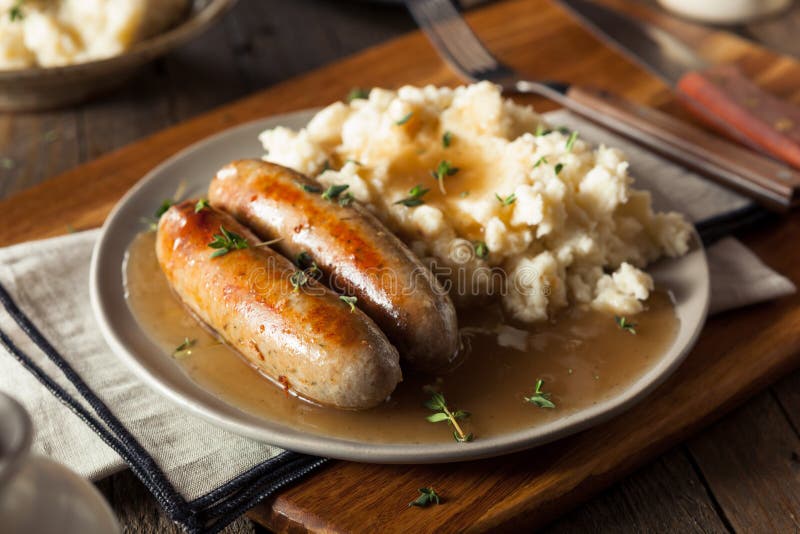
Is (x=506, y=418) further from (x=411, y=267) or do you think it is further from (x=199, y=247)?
(x=199, y=247)

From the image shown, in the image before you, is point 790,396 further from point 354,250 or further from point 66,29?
point 66,29

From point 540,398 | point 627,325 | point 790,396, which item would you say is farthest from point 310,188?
point 790,396

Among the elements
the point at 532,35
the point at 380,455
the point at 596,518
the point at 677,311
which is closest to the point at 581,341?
the point at 677,311

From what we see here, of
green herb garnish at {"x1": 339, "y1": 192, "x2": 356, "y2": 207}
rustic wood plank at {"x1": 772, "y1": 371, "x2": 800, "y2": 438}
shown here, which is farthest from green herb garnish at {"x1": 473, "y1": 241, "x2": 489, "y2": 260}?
rustic wood plank at {"x1": 772, "y1": 371, "x2": 800, "y2": 438}

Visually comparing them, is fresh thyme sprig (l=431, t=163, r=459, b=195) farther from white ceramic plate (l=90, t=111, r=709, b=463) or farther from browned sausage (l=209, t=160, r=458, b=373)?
white ceramic plate (l=90, t=111, r=709, b=463)

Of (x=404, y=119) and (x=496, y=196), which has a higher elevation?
(x=404, y=119)

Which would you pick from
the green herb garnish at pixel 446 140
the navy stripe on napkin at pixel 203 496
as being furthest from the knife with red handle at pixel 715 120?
the navy stripe on napkin at pixel 203 496
